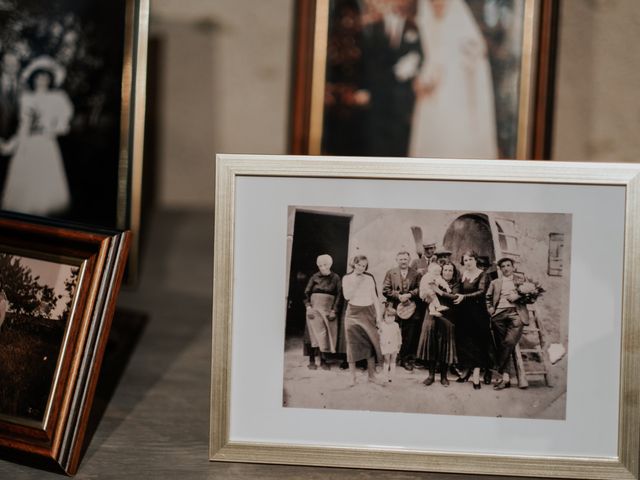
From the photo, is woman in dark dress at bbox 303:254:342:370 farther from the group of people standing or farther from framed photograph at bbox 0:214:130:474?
framed photograph at bbox 0:214:130:474

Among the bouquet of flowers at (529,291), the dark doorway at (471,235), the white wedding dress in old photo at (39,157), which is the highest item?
the white wedding dress in old photo at (39,157)

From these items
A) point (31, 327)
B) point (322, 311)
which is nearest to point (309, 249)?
point (322, 311)

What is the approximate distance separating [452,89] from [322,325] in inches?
21.5

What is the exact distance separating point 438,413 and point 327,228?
204 millimetres

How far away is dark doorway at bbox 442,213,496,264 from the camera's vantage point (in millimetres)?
592

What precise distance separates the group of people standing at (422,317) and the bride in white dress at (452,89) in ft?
1.39

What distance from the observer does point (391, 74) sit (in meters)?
1.02

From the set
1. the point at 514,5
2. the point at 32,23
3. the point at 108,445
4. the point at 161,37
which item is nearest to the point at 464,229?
the point at 108,445

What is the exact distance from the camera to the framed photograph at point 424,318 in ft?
1.93

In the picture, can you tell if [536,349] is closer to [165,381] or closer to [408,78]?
[165,381]

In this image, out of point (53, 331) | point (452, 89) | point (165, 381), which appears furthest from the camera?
point (452, 89)

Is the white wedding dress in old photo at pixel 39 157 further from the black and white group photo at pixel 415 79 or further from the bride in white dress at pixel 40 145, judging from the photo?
the black and white group photo at pixel 415 79

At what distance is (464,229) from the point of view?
593 mm

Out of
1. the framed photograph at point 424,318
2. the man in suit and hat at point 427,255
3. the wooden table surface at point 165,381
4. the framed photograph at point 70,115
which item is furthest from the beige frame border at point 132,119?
the man in suit and hat at point 427,255
